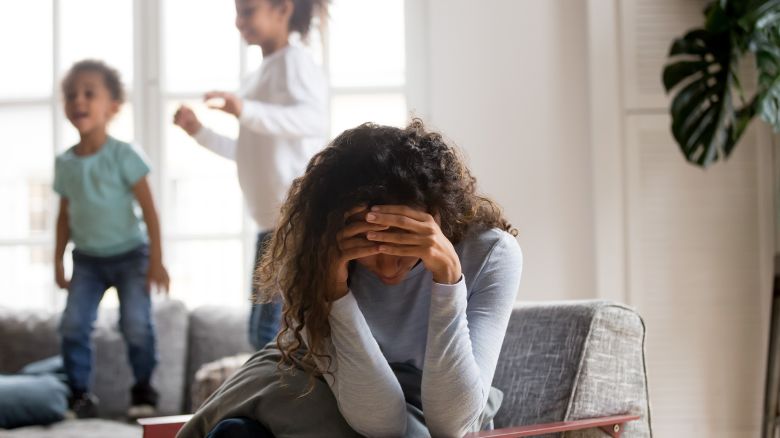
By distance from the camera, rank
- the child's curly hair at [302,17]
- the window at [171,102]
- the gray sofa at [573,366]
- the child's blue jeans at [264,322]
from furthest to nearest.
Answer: the window at [171,102] < the child's curly hair at [302,17] < the child's blue jeans at [264,322] < the gray sofa at [573,366]

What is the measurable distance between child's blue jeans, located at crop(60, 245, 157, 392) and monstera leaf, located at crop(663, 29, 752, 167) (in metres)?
1.85

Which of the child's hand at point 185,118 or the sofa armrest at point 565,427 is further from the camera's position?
the child's hand at point 185,118

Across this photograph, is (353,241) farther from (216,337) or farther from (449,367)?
(216,337)

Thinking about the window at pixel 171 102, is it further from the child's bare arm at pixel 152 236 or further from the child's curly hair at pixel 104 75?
the child's bare arm at pixel 152 236

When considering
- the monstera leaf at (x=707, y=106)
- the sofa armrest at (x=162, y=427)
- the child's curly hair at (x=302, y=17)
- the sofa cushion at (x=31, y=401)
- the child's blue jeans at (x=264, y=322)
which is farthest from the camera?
the child's curly hair at (x=302, y=17)

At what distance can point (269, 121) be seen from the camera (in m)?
3.07

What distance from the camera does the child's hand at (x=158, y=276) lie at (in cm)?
339

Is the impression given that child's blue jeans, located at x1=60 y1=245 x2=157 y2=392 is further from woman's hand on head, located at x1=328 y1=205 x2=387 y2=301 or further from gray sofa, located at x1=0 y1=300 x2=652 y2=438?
woman's hand on head, located at x1=328 y1=205 x2=387 y2=301

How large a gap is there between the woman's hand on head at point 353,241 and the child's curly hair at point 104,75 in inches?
89.6

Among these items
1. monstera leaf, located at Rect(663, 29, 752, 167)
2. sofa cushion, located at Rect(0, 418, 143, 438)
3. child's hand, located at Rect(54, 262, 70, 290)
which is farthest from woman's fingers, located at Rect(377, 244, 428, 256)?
child's hand, located at Rect(54, 262, 70, 290)

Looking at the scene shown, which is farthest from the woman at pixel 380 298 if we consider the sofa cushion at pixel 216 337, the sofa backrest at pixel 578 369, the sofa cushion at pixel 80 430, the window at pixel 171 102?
the window at pixel 171 102

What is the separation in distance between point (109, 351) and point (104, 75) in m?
0.98

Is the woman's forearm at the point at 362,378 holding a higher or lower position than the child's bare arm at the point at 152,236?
lower

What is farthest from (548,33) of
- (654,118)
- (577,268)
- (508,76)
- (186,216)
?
(186,216)
